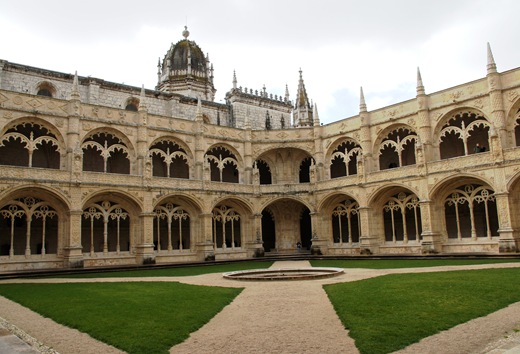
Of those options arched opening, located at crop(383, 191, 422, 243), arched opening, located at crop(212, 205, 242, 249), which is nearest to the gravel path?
arched opening, located at crop(383, 191, 422, 243)

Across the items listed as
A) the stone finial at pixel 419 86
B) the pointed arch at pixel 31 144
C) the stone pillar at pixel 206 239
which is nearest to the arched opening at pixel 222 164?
the stone pillar at pixel 206 239

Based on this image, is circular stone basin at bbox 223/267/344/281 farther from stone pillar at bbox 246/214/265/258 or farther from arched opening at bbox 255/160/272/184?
arched opening at bbox 255/160/272/184

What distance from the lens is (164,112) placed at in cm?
3769

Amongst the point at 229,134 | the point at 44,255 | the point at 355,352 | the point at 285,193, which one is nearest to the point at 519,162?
the point at 285,193

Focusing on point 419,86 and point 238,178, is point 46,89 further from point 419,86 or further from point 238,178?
point 419,86

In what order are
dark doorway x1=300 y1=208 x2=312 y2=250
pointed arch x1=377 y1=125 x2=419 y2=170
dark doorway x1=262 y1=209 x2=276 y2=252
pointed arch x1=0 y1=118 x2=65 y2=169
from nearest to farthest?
pointed arch x1=0 y1=118 x2=65 y2=169 → pointed arch x1=377 y1=125 x2=419 y2=170 → dark doorway x1=300 y1=208 x2=312 y2=250 → dark doorway x1=262 y1=209 x2=276 y2=252

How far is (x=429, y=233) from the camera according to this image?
1056 inches

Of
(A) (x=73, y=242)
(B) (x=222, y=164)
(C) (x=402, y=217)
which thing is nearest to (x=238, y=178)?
(B) (x=222, y=164)

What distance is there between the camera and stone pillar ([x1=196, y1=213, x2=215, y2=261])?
29734 millimetres

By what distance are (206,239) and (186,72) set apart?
2019cm

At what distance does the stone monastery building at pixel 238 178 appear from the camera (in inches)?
987

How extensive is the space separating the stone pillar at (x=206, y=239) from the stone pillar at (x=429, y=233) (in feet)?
42.6

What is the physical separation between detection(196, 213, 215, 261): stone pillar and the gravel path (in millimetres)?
18494

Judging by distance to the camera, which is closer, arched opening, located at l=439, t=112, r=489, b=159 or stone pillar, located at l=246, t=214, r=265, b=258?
arched opening, located at l=439, t=112, r=489, b=159
